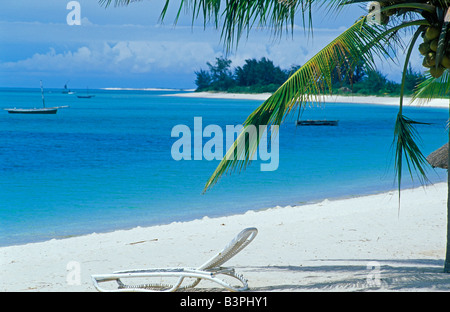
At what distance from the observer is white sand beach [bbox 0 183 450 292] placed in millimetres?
4738

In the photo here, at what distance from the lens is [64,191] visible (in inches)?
664

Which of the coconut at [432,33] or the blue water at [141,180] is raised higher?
the coconut at [432,33]

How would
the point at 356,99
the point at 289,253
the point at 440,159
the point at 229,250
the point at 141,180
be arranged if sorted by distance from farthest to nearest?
the point at 356,99 < the point at 141,180 < the point at 440,159 < the point at 289,253 < the point at 229,250

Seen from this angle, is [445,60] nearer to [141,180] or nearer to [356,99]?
[141,180]

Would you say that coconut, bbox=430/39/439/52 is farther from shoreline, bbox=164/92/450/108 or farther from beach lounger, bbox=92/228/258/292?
shoreline, bbox=164/92/450/108

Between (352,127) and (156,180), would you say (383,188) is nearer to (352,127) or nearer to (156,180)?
(156,180)


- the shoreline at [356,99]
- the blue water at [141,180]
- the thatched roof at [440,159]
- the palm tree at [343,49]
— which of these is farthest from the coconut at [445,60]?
the shoreline at [356,99]

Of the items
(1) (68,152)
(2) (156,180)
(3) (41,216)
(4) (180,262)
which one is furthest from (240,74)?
(4) (180,262)

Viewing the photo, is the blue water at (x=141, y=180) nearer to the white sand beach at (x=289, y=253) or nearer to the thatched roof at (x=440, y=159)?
the thatched roof at (x=440, y=159)

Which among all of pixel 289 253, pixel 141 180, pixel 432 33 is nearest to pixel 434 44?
pixel 432 33

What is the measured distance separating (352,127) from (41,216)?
3791cm

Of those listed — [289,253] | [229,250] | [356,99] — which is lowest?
[289,253]

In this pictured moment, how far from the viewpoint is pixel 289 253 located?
20.2 ft

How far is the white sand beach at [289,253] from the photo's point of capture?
4.74 meters
